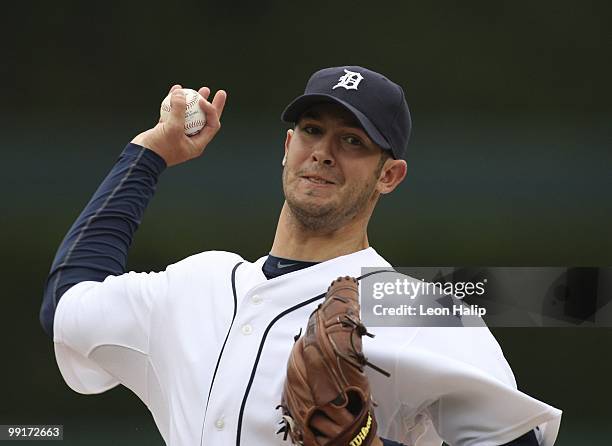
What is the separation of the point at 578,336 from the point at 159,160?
2.09 m

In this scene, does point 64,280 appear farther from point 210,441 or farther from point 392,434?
point 392,434

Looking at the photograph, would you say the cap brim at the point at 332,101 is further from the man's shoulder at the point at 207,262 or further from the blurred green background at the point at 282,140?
the blurred green background at the point at 282,140

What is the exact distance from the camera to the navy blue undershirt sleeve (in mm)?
1697

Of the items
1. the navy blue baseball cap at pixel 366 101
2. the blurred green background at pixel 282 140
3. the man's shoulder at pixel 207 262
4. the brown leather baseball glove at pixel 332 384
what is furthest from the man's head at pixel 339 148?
the blurred green background at pixel 282 140

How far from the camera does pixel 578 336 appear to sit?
11.5 ft

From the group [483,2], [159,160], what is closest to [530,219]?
[483,2]

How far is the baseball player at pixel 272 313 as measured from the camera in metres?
1.48

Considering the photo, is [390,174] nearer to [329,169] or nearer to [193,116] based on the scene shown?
[329,169]

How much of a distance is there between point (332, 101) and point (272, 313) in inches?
12.2

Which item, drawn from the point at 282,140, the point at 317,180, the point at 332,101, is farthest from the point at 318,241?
the point at 282,140

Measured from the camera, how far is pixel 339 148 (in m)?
1.62

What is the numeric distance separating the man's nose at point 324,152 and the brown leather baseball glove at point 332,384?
0.88 ft

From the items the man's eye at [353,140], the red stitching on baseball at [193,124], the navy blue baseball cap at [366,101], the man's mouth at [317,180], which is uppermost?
the navy blue baseball cap at [366,101]

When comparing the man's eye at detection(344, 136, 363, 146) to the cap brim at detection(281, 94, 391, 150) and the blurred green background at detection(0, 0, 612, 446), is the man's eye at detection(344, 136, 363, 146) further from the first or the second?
the blurred green background at detection(0, 0, 612, 446)
